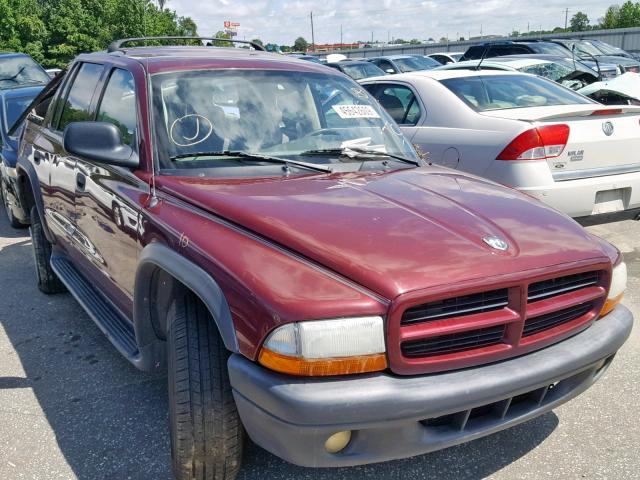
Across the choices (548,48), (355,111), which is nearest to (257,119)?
(355,111)

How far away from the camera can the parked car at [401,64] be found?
17031 millimetres

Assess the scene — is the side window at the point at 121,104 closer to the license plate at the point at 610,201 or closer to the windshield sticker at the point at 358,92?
the windshield sticker at the point at 358,92

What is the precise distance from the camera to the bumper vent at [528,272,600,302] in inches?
93.4

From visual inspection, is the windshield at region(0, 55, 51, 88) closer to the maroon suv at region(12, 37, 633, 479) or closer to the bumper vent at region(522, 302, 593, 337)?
the maroon suv at region(12, 37, 633, 479)

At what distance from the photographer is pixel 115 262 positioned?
328 cm

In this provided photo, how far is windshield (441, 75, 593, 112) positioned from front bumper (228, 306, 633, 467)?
13.1ft

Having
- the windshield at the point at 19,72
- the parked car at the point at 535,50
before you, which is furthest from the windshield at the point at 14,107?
the parked car at the point at 535,50

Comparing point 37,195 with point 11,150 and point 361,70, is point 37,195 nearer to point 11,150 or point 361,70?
point 11,150

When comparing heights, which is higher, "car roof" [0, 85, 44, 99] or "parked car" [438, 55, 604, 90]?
"car roof" [0, 85, 44, 99]

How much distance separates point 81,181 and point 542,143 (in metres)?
3.37

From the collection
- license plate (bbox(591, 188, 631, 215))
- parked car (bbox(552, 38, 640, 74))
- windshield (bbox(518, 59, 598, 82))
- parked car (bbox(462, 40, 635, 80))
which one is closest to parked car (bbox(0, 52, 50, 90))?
windshield (bbox(518, 59, 598, 82))

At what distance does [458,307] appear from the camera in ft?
7.24

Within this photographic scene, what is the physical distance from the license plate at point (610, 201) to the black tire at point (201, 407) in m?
3.71

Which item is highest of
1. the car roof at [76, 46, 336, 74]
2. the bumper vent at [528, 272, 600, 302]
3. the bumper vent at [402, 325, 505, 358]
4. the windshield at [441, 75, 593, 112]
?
the car roof at [76, 46, 336, 74]
